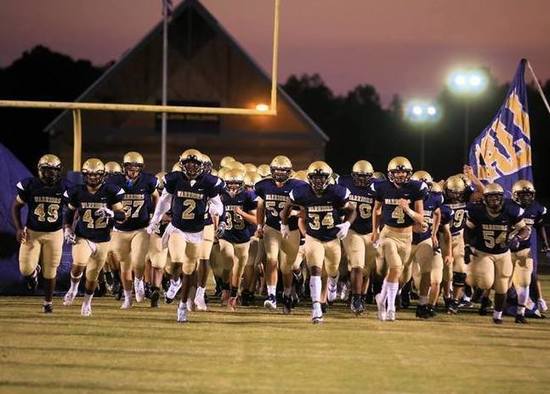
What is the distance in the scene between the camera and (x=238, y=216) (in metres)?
14.2

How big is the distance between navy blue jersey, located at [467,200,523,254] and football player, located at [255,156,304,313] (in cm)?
214

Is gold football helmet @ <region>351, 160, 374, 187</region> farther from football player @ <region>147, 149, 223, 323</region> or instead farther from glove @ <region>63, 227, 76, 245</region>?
glove @ <region>63, 227, 76, 245</region>

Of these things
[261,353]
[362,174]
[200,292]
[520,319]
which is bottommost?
[261,353]

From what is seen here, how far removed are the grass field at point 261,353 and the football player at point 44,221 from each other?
21.8 inches

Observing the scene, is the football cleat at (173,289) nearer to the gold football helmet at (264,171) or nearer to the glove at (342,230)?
the glove at (342,230)

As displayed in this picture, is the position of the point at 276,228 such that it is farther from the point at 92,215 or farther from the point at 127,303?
the point at 92,215

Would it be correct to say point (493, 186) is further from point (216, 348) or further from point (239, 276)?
point (216, 348)

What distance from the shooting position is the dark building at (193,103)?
1639 inches

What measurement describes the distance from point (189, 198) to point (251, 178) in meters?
2.77

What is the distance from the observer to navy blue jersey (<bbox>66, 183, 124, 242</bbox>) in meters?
12.9

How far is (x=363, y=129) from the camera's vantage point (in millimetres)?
70000

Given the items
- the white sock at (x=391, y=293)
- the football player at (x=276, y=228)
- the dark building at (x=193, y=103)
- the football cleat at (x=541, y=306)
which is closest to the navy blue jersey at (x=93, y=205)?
the football player at (x=276, y=228)

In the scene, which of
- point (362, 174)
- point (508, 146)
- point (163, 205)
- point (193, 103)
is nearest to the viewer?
point (163, 205)

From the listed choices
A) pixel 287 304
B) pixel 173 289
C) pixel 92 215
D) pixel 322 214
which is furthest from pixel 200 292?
pixel 322 214
